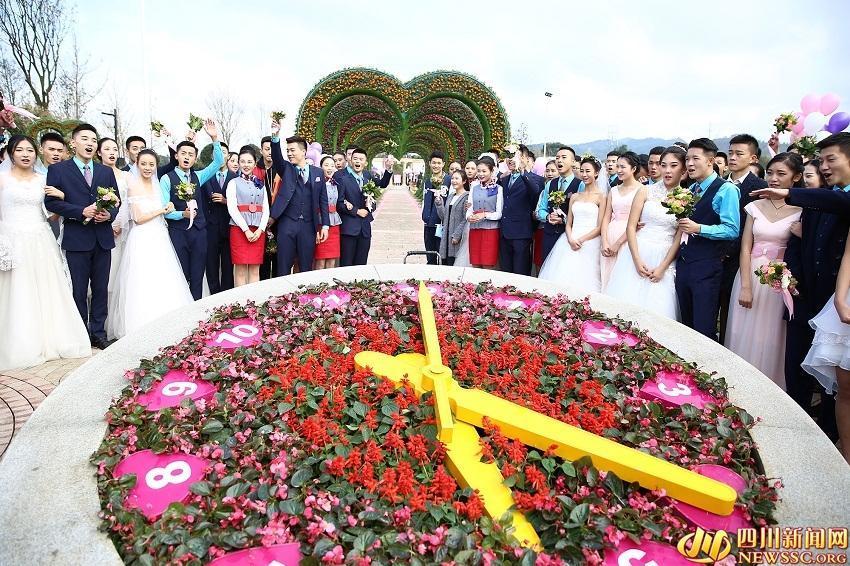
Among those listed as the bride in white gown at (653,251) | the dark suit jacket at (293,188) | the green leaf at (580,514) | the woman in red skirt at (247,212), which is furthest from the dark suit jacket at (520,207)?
the green leaf at (580,514)

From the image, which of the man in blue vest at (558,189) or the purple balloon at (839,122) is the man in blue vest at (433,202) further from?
the purple balloon at (839,122)

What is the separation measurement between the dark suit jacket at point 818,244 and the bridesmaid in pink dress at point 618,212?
5.20ft

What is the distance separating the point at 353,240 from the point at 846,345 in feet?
17.7

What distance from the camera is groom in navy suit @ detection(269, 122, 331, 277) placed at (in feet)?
18.9

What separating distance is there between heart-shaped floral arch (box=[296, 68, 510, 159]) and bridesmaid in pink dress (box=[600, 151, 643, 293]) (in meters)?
9.35

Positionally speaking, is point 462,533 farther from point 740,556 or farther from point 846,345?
point 846,345

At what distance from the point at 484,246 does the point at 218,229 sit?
3491 millimetres

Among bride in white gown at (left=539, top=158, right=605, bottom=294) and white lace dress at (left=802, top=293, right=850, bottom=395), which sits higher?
bride in white gown at (left=539, top=158, right=605, bottom=294)

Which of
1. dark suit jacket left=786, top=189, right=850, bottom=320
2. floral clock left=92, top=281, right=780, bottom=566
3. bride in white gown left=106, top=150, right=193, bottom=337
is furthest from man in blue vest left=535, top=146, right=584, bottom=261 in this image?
bride in white gown left=106, top=150, right=193, bottom=337

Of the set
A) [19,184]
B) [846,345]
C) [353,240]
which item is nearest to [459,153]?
[353,240]

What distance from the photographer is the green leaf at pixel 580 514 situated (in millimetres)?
1488

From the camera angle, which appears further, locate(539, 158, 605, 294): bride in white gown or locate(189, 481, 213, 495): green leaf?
Result: locate(539, 158, 605, 294): bride in white gown

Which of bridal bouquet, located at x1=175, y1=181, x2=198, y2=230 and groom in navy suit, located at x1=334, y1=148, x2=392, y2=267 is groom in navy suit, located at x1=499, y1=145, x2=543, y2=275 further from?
bridal bouquet, located at x1=175, y1=181, x2=198, y2=230

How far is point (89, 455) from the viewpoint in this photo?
5.76ft
